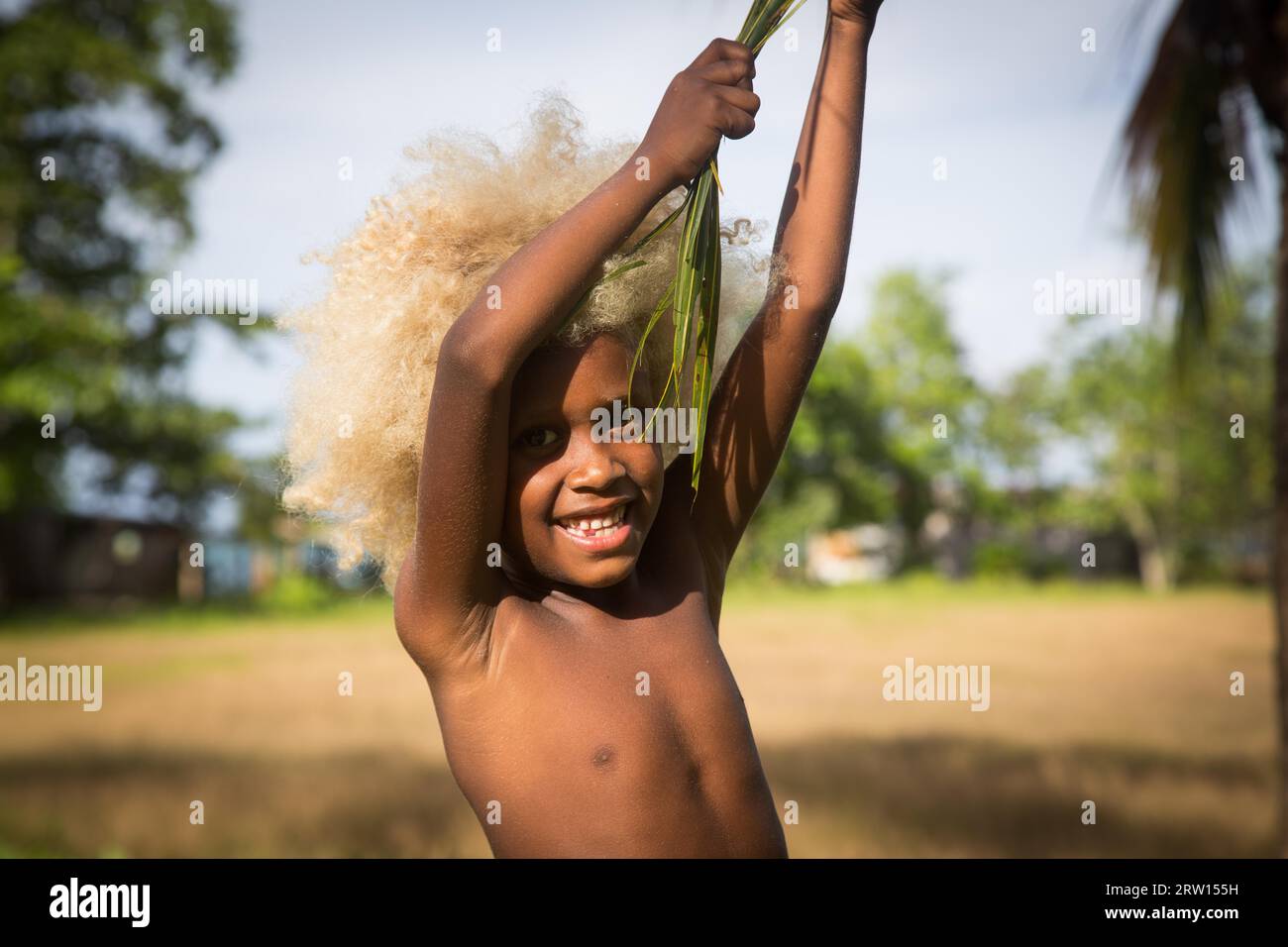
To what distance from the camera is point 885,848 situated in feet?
21.4

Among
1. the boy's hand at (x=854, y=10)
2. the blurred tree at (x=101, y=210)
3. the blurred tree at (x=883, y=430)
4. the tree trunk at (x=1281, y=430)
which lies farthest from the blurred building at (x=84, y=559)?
the boy's hand at (x=854, y=10)

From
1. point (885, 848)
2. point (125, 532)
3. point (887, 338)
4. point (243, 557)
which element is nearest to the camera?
point (885, 848)

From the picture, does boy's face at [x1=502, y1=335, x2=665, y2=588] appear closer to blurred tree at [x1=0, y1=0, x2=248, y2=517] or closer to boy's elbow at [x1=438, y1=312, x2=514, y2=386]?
boy's elbow at [x1=438, y1=312, x2=514, y2=386]

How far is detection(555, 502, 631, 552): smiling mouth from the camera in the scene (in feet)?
5.45

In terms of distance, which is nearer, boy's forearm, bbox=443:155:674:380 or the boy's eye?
boy's forearm, bbox=443:155:674:380

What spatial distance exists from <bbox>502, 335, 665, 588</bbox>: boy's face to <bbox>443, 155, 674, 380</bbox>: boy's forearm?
163 millimetres

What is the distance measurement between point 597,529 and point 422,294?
1.48 ft

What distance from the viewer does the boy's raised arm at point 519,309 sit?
1466 millimetres

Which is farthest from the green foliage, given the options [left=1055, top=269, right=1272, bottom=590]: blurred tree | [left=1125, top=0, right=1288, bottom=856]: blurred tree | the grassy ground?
[left=1125, top=0, right=1288, bottom=856]: blurred tree

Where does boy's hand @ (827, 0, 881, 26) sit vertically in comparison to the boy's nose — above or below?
above

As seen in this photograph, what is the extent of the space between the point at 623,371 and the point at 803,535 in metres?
30.1


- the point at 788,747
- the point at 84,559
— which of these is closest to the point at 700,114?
the point at 788,747
